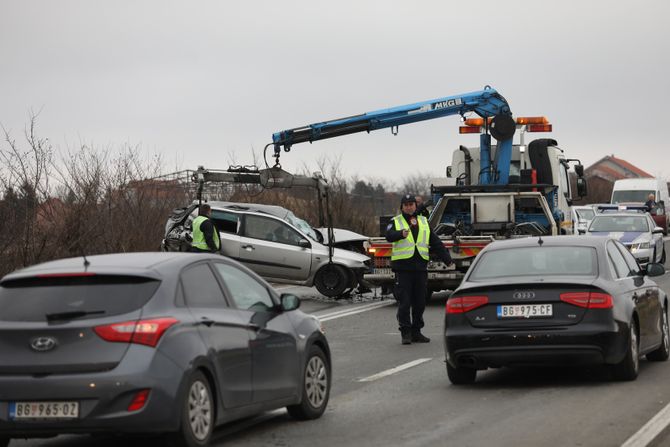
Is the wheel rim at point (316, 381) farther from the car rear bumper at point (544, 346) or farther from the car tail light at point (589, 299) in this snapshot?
the car tail light at point (589, 299)

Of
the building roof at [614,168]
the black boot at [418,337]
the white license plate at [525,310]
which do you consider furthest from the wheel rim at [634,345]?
the building roof at [614,168]

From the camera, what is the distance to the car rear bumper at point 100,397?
760cm

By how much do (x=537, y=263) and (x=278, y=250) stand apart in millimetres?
12367

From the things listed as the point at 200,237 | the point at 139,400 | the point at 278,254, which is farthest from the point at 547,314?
the point at 278,254

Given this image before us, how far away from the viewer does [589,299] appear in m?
11.1

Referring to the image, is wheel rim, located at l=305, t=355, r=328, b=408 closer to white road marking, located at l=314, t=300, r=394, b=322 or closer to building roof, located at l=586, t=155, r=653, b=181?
white road marking, located at l=314, t=300, r=394, b=322

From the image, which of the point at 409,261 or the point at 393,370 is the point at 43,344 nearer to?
the point at 393,370

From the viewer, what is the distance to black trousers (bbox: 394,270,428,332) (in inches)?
617

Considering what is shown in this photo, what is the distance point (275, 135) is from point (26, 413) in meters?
18.6

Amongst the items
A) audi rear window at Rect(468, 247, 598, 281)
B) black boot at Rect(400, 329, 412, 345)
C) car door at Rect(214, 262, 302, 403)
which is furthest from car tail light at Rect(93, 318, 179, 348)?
black boot at Rect(400, 329, 412, 345)

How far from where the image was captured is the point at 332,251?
77.8 feet

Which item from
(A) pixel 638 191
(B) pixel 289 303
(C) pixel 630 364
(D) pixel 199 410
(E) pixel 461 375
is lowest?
(E) pixel 461 375

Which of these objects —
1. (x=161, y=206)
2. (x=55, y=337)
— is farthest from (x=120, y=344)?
(x=161, y=206)

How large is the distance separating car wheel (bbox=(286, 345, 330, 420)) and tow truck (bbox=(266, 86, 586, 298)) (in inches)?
439
